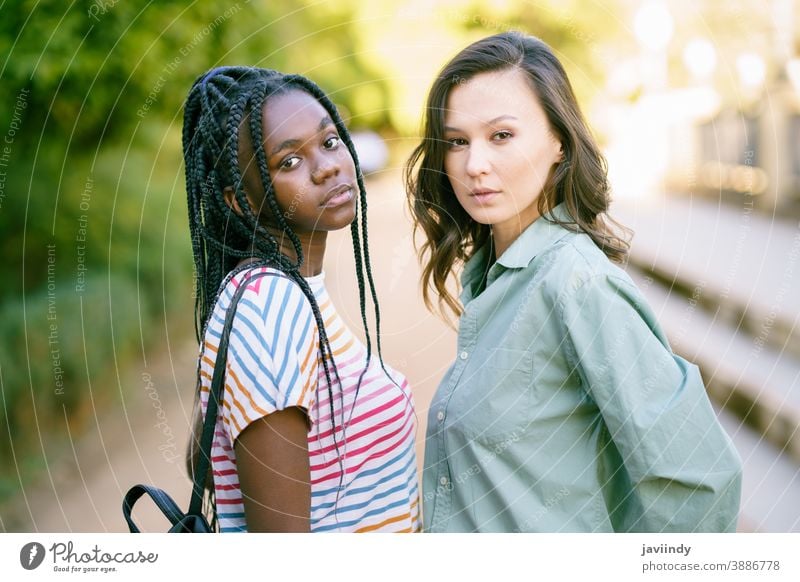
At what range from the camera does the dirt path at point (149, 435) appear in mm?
3279

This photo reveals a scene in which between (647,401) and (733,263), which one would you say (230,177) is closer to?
(647,401)

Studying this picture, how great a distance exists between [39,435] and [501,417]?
258 cm

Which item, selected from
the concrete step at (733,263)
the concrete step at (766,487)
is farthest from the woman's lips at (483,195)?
the concrete step at (733,263)

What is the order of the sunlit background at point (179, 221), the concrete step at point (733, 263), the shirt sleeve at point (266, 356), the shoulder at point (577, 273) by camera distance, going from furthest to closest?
the concrete step at point (733, 263)
the sunlit background at point (179, 221)
the shoulder at point (577, 273)
the shirt sleeve at point (266, 356)

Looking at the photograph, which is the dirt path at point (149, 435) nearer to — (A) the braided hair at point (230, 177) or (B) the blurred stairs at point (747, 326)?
(A) the braided hair at point (230, 177)

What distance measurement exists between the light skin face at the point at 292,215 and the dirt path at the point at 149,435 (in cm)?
102

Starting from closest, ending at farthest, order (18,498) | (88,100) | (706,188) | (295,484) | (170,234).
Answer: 1. (295,484)
2. (88,100)
3. (18,498)
4. (170,234)
5. (706,188)

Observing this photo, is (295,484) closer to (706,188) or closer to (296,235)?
(296,235)

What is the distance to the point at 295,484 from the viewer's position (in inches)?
51.6

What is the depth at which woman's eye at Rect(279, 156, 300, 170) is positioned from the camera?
1.38 m

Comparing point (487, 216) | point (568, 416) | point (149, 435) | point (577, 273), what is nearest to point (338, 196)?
point (487, 216)

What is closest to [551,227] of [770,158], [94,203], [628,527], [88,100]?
[628,527]

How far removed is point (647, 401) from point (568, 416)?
0.15 m

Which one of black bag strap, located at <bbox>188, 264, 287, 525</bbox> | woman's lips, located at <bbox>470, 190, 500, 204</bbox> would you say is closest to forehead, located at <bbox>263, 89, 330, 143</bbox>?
A: black bag strap, located at <bbox>188, 264, 287, 525</bbox>
